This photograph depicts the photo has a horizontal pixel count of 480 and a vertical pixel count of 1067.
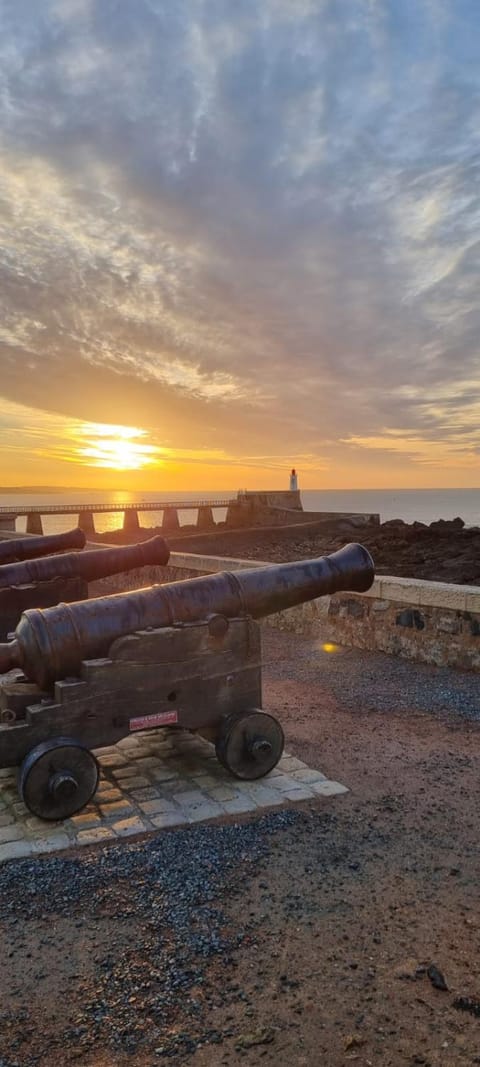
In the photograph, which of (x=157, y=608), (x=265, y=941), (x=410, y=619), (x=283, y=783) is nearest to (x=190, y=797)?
(x=283, y=783)

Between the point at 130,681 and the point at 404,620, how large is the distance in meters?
4.28

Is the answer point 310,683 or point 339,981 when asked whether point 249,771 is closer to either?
point 339,981

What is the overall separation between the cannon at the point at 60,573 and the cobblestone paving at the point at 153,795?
225 centimetres

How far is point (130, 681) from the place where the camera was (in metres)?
4.62

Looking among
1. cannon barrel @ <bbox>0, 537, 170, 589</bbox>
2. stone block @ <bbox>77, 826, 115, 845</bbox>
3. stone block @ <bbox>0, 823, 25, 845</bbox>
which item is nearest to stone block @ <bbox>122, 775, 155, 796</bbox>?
stone block @ <bbox>77, 826, 115, 845</bbox>

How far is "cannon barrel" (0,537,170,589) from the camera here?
7324 millimetres

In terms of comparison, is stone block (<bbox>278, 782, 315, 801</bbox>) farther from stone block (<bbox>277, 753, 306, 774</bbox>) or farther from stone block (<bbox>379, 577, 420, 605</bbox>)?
stone block (<bbox>379, 577, 420, 605</bbox>)

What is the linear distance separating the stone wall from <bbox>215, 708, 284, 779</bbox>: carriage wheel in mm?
3298

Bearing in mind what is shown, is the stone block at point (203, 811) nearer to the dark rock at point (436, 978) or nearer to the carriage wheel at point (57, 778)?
the carriage wheel at point (57, 778)

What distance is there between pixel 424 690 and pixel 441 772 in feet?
6.50

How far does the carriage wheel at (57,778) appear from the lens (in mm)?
4191

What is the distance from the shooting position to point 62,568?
7.39 m

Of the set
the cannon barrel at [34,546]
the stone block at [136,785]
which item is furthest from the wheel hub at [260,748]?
the cannon barrel at [34,546]

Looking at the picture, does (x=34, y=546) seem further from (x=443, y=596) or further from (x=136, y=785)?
(x=443, y=596)
